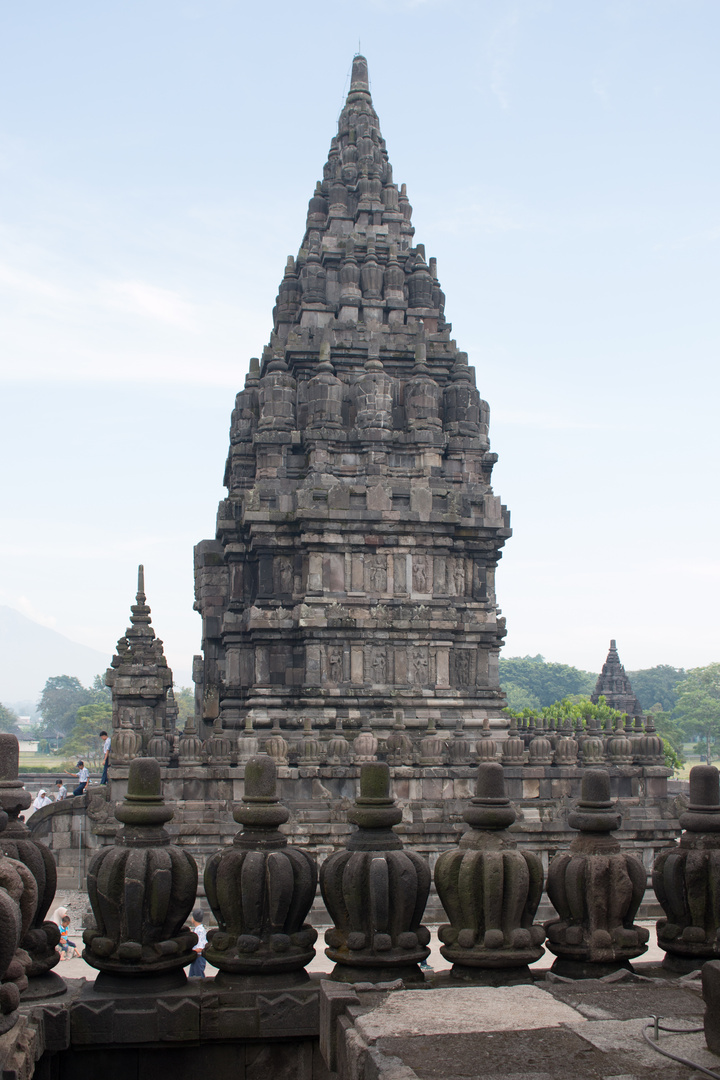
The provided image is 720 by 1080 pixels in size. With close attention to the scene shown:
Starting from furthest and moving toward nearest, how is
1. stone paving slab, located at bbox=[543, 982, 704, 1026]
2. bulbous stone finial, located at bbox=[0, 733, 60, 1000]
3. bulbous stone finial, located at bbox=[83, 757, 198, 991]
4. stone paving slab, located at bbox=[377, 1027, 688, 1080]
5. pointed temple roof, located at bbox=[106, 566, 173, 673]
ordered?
pointed temple roof, located at bbox=[106, 566, 173, 673], bulbous stone finial, located at bbox=[83, 757, 198, 991], bulbous stone finial, located at bbox=[0, 733, 60, 1000], stone paving slab, located at bbox=[543, 982, 704, 1026], stone paving slab, located at bbox=[377, 1027, 688, 1080]

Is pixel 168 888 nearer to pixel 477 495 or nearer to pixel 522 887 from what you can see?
pixel 522 887

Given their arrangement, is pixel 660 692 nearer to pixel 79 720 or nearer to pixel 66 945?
pixel 79 720

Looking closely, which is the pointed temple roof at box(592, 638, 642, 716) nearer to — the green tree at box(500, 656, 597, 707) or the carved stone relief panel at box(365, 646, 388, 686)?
the carved stone relief panel at box(365, 646, 388, 686)

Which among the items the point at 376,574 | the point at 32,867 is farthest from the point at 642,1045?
the point at 376,574

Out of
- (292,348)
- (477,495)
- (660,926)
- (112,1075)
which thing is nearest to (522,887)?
(660,926)

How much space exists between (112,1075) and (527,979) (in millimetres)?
2555

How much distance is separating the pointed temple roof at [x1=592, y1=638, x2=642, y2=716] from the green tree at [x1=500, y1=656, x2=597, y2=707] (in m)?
78.9

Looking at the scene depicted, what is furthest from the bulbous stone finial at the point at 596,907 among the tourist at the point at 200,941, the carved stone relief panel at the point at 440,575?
the carved stone relief panel at the point at 440,575

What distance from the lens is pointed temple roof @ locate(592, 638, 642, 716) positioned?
69312mm

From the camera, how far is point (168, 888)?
6.37 m

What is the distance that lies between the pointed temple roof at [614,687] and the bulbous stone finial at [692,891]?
63953 mm

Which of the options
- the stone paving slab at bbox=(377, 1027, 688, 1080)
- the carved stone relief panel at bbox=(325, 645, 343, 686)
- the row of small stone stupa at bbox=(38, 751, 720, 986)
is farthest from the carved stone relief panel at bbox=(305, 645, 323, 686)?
the stone paving slab at bbox=(377, 1027, 688, 1080)

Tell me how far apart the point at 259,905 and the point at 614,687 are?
222ft

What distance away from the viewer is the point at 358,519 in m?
23.2
